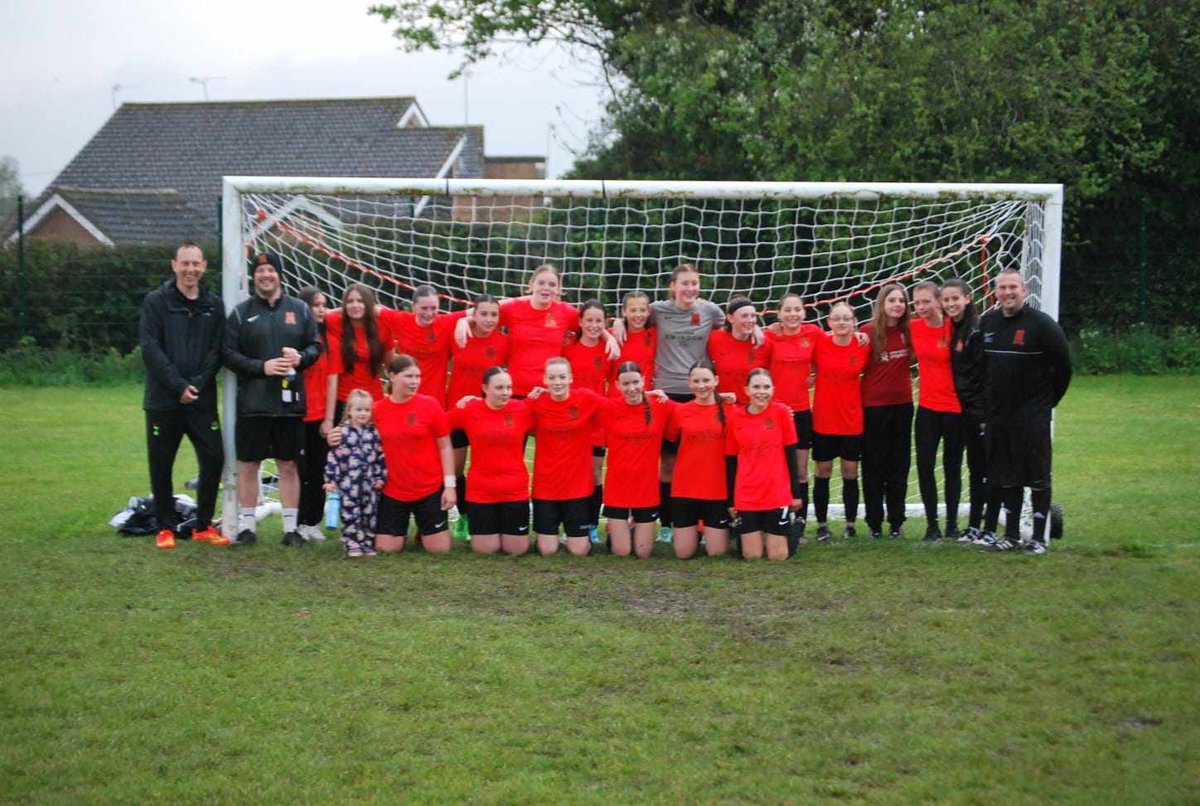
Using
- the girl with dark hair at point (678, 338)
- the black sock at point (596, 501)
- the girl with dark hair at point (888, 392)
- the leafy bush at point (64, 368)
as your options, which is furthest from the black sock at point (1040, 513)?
the leafy bush at point (64, 368)

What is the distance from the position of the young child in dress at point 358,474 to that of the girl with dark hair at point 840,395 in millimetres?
2746

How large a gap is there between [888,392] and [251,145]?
27.4m

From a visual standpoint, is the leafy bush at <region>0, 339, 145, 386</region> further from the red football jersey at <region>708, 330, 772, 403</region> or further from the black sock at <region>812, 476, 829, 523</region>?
the black sock at <region>812, 476, 829, 523</region>

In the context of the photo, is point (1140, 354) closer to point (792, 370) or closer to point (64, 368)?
point (792, 370)

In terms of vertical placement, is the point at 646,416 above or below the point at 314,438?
above

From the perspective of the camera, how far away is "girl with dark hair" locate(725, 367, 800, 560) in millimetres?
7512

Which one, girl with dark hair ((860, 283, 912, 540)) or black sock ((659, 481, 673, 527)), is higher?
girl with dark hair ((860, 283, 912, 540))

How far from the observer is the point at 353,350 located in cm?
802

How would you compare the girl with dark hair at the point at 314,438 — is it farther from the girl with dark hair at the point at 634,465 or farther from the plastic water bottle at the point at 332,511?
the girl with dark hair at the point at 634,465

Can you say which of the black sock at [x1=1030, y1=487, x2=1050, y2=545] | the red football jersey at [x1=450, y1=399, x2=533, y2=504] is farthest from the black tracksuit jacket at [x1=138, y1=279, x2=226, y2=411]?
the black sock at [x1=1030, y1=487, x2=1050, y2=545]

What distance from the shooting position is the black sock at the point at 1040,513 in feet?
24.5

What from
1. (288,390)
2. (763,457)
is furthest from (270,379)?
(763,457)

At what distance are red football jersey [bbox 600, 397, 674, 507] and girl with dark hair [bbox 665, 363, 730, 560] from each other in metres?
0.12

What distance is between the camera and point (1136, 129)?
17625 millimetres
